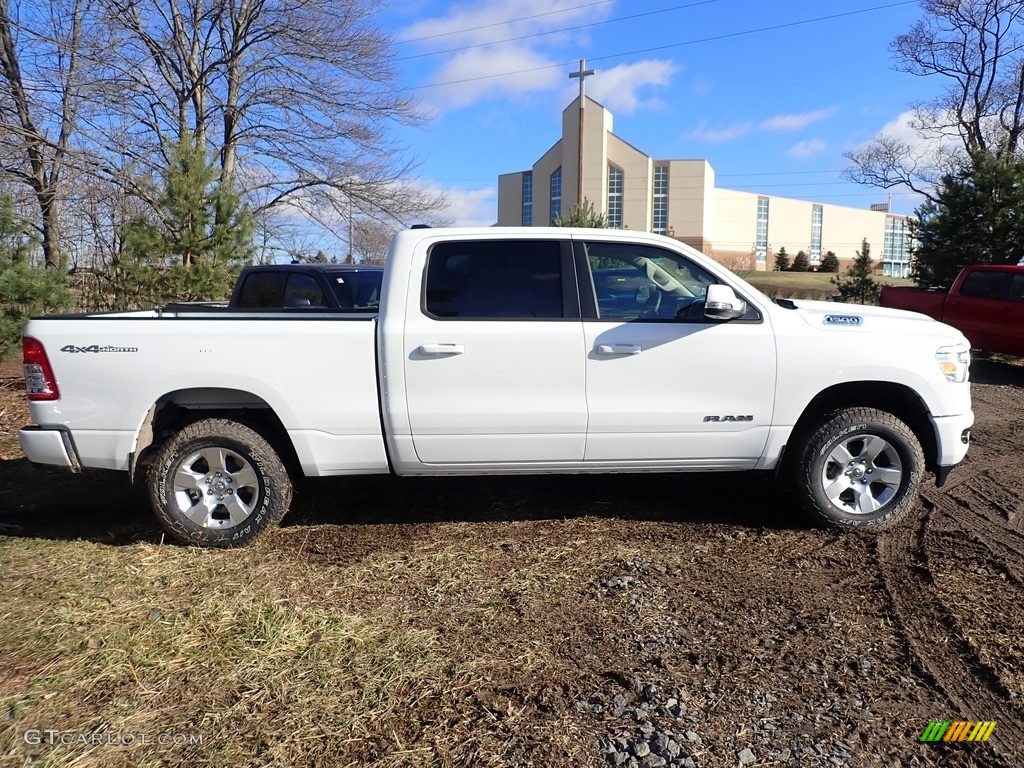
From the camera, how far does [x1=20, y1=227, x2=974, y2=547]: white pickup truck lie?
4.34 metres

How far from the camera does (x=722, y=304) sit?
14.1ft

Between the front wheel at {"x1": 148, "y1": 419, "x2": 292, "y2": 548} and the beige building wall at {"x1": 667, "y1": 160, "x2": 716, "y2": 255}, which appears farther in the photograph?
the beige building wall at {"x1": 667, "y1": 160, "x2": 716, "y2": 255}

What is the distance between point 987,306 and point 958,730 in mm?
11019

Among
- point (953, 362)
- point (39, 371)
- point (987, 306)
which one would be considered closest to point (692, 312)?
point (953, 362)

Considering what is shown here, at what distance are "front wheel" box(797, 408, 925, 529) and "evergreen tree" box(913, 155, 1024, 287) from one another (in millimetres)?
16295

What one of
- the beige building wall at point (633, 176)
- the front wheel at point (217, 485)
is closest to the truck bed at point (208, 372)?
the front wheel at point (217, 485)

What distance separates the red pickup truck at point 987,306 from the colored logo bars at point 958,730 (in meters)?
10.2

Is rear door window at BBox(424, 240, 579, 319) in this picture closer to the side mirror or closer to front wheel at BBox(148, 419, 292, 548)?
the side mirror

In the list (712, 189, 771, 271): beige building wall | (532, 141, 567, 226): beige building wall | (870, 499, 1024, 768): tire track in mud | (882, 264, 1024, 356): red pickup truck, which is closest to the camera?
(870, 499, 1024, 768): tire track in mud

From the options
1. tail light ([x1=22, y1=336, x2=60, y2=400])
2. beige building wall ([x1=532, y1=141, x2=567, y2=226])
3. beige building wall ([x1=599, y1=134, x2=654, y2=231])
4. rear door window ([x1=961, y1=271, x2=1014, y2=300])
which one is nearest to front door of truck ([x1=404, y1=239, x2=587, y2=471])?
tail light ([x1=22, y1=336, x2=60, y2=400])

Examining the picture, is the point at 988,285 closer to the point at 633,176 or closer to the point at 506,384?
the point at 506,384

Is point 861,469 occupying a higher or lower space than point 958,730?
higher

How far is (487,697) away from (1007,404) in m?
9.03

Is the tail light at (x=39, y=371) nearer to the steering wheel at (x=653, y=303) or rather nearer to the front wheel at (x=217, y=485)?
the front wheel at (x=217, y=485)
